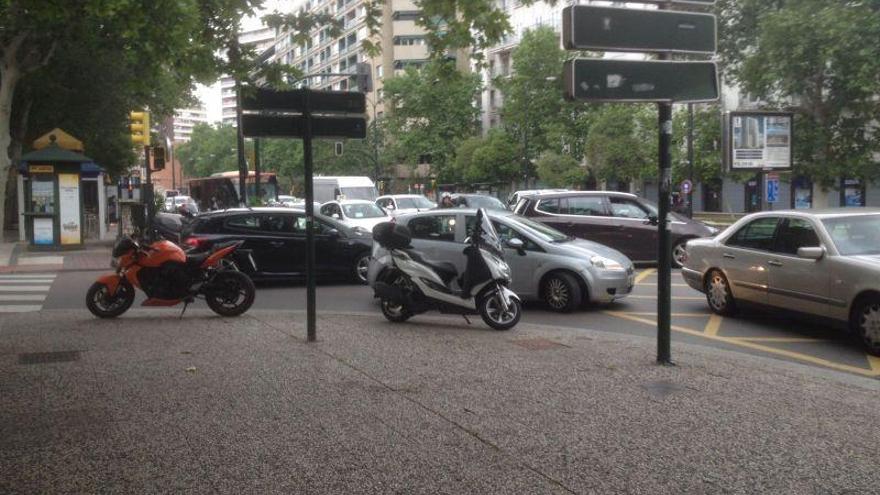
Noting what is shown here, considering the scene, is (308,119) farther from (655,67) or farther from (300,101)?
(655,67)

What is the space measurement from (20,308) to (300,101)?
256 inches

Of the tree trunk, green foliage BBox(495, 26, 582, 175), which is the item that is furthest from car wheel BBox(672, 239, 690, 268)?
green foliage BBox(495, 26, 582, 175)

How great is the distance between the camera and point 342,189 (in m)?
36.8

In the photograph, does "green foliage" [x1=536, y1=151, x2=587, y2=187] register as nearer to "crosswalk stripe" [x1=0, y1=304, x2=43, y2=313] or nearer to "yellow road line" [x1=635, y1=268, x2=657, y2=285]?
"yellow road line" [x1=635, y1=268, x2=657, y2=285]

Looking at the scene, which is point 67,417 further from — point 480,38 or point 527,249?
point 527,249

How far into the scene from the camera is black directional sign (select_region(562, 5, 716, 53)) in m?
6.82

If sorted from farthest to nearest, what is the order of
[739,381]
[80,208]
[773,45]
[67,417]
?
[773,45]
[80,208]
[739,381]
[67,417]

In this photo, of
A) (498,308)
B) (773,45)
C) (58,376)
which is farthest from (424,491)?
(773,45)

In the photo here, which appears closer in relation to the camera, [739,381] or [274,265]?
[739,381]

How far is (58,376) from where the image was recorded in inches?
279

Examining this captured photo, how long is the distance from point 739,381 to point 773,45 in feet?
101

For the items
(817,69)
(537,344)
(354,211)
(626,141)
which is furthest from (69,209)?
(626,141)

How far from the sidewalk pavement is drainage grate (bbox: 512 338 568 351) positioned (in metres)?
0.05

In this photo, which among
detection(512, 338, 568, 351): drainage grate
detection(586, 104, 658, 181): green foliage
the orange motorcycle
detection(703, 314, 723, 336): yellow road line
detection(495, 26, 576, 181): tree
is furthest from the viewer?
detection(495, 26, 576, 181): tree
